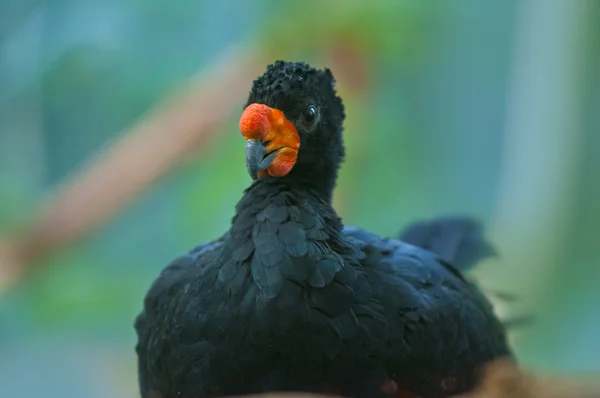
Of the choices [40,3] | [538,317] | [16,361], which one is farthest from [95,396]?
[538,317]

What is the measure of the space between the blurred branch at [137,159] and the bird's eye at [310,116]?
105 cm

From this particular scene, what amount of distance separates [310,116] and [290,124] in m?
0.06

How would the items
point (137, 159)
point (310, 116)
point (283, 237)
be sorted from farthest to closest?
point (137, 159), point (310, 116), point (283, 237)

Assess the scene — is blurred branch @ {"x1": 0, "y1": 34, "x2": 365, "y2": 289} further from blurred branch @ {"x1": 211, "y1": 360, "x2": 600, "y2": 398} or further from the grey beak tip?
blurred branch @ {"x1": 211, "y1": 360, "x2": 600, "y2": 398}

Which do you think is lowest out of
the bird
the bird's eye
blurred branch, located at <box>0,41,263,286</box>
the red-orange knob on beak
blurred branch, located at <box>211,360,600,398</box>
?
blurred branch, located at <box>211,360,600,398</box>

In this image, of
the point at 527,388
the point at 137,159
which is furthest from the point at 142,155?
the point at 527,388

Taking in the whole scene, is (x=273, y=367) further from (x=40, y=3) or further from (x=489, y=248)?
(x=40, y=3)

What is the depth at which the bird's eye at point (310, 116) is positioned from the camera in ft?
4.35

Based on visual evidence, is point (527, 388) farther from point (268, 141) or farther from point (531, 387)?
point (268, 141)

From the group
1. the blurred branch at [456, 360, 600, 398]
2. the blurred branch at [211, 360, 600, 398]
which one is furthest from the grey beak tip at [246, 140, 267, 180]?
the blurred branch at [456, 360, 600, 398]

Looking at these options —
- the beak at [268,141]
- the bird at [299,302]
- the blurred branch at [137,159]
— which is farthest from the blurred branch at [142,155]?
the beak at [268,141]

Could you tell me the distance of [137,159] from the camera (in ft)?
7.75

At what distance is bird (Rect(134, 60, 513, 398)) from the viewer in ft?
3.91

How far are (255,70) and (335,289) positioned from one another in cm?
133
